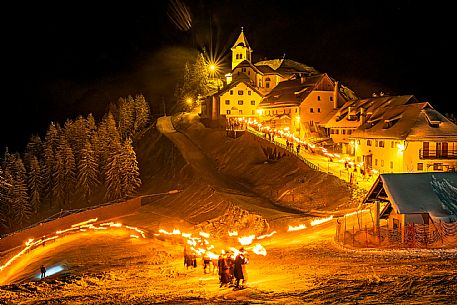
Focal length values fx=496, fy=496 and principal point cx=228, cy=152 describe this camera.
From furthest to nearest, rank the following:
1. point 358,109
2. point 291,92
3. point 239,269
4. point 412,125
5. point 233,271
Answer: point 291,92 < point 358,109 < point 412,125 < point 233,271 < point 239,269

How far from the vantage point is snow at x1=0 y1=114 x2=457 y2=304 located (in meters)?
18.1

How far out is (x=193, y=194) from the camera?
54.2 m

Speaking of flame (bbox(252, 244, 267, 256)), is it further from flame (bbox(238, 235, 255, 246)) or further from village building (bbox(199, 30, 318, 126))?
village building (bbox(199, 30, 318, 126))

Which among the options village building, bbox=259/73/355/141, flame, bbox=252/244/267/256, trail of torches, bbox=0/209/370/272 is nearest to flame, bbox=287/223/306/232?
trail of torches, bbox=0/209/370/272

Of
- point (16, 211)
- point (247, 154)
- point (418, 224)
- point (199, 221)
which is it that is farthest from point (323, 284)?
point (16, 211)

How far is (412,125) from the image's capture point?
164 feet

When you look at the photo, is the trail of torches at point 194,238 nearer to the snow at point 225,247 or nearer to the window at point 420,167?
the snow at point 225,247

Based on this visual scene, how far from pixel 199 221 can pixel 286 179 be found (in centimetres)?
1164

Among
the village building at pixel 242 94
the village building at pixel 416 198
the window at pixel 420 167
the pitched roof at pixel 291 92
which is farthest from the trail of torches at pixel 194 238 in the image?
the pitched roof at pixel 291 92

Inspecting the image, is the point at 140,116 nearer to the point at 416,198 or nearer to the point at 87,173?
the point at 87,173

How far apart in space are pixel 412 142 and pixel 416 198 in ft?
76.8

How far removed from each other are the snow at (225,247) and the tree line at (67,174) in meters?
9.07

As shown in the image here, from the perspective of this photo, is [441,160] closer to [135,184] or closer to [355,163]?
[355,163]

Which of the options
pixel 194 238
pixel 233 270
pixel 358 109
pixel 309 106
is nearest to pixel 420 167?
pixel 358 109
